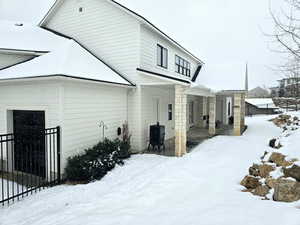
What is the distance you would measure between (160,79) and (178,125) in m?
2.16

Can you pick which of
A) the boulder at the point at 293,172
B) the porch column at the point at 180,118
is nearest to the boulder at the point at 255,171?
the boulder at the point at 293,172

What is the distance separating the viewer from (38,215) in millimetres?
5324

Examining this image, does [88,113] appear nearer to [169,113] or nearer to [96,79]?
[96,79]

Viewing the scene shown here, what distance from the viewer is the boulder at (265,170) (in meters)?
5.21

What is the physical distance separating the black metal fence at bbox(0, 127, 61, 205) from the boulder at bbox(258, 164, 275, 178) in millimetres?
5974

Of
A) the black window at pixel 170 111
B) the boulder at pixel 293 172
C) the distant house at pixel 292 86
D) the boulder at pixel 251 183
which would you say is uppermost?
the distant house at pixel 292 86

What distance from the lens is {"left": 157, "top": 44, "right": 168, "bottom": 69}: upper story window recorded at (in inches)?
540

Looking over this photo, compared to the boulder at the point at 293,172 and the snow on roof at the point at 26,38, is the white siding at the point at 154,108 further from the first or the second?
the boulder at the point at 293,172

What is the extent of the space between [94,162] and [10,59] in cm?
645

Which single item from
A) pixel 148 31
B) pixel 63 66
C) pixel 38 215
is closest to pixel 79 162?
pixel 38 215

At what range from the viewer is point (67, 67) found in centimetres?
841

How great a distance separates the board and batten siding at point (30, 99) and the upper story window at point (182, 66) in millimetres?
10453

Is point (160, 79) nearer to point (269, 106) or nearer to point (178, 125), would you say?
point (178, 125)

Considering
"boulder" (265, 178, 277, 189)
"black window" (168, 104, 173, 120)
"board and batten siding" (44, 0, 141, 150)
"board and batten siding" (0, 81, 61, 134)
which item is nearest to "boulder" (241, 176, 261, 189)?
"boulder" (265, 178, 277, 189)
